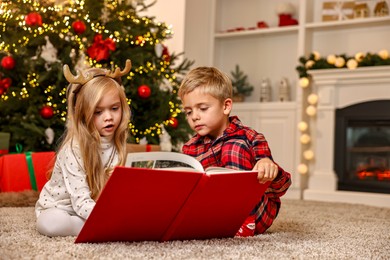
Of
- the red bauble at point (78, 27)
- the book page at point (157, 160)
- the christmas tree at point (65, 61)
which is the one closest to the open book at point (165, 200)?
the book page at point (157, 160)

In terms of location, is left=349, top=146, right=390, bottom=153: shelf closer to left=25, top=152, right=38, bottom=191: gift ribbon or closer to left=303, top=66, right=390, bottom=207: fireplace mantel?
left=303, top=66, right=390, bottom=207: fireplace mantel

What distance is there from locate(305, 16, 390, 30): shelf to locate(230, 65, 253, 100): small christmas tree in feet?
2.22

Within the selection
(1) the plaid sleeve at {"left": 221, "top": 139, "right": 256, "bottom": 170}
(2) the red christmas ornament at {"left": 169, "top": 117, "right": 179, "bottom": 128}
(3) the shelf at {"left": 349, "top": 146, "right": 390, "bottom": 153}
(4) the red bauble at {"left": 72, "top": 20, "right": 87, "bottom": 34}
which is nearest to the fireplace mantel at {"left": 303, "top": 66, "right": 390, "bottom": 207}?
(3) the shelf at {"left": 349, "top": 146, "right": 390, "bottom": 153}

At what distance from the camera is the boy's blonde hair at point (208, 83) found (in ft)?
5.71

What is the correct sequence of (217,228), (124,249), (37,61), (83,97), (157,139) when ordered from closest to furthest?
1. (124,249)
2. (217,228)
3. (83,97)
4. (37,61)
5. (157,139)

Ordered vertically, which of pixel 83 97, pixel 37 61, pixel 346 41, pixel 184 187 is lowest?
pixel 184 187

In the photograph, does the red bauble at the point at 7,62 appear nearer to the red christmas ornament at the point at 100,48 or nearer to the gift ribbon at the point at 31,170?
the red christmas ornament at the point at 100,48

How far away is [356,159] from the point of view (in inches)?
162

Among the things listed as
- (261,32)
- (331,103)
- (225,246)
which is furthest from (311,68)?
(225,246)

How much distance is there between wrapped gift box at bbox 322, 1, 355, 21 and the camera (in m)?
4.38

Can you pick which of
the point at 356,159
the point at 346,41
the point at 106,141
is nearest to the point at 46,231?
the point at 106,141

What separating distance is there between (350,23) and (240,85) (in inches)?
38.5

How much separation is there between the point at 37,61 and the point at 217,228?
1864 millimetres

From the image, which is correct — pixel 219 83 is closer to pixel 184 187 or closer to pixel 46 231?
pixel 184 187
